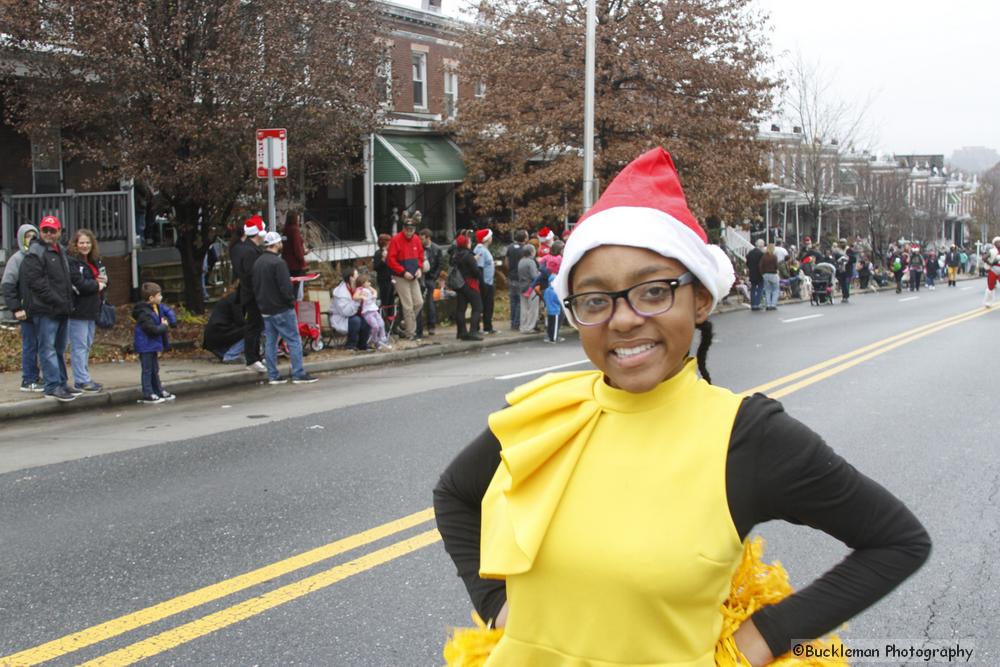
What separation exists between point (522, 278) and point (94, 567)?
14.9 meters

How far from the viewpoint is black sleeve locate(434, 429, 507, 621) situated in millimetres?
2268

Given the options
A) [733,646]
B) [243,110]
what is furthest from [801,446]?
[243,110]

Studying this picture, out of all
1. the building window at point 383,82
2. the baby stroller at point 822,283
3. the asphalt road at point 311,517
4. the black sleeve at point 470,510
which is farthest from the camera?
the baby stroller at point 822,283

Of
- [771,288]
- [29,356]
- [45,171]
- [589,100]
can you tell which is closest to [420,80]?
[589,100]

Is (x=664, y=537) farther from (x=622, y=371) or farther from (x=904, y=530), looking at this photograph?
(x=904, y=530)

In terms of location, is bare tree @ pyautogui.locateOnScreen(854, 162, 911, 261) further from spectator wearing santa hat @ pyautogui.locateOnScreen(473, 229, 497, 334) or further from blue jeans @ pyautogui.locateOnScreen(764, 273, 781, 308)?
spectator wearing santa hat @ pyautogui.locateOnScreen(473, 229, 497, 334)

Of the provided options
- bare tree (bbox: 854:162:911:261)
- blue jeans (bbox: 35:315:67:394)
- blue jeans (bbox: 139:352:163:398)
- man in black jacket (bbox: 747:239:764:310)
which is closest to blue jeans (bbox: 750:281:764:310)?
man in black jacket (bbox: 747:239:764:310)

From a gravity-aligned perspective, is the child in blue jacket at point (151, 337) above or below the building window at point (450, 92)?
below

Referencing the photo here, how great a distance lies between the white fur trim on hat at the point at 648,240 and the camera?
2.10 metres

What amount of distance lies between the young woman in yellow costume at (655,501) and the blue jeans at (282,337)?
1196 centimetres

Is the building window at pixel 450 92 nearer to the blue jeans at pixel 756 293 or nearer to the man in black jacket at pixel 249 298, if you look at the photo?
the blue jeans at pixel 756 293

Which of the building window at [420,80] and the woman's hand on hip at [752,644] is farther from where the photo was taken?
the building window at [420,80]

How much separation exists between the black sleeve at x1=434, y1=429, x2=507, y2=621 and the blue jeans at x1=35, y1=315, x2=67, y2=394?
421 inches

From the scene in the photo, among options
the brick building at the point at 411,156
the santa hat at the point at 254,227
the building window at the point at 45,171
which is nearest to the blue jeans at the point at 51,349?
the santa hat at the point at 254,227
